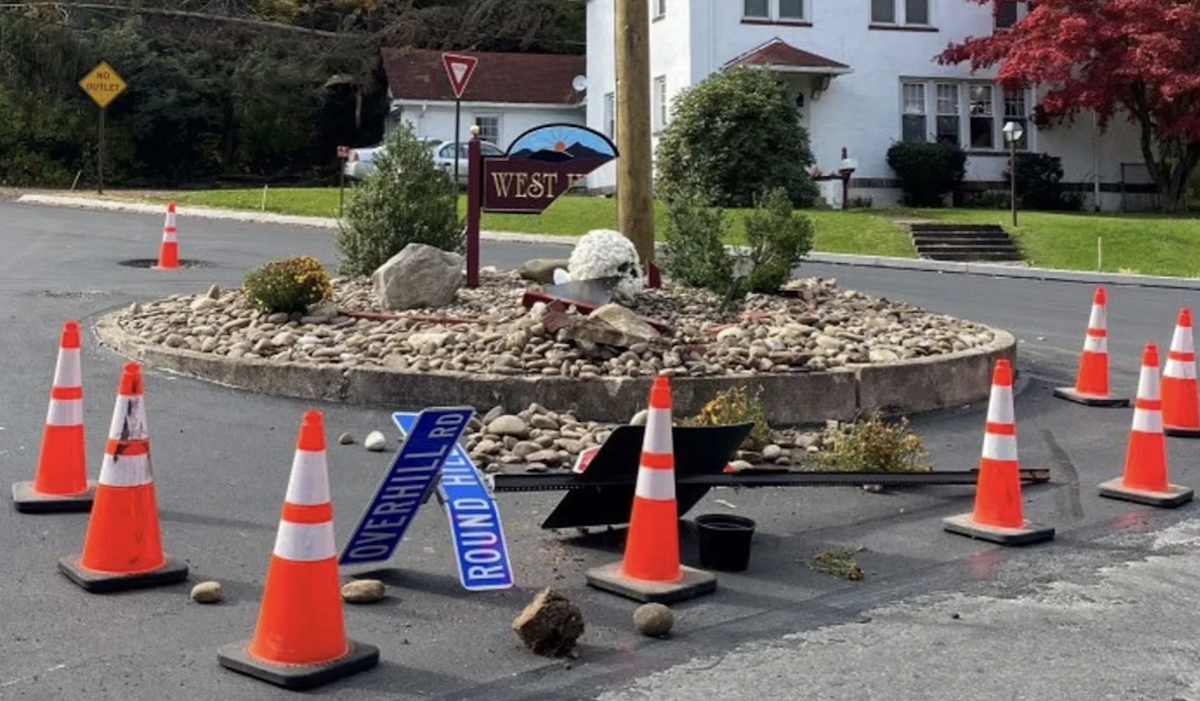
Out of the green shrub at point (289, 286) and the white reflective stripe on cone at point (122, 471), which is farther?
the green shrub at point (289, 286)

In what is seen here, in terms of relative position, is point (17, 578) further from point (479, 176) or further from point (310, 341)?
point (479, 176)

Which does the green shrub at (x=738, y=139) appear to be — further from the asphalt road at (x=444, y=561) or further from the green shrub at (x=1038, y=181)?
the asphalt road at (x=444, y=561)

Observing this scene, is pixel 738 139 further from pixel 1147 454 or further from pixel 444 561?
pixel 444 561

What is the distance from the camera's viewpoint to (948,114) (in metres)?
33.7

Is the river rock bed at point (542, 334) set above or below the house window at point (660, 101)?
below

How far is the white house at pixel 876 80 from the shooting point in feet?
103

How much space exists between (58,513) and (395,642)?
98.4 inches

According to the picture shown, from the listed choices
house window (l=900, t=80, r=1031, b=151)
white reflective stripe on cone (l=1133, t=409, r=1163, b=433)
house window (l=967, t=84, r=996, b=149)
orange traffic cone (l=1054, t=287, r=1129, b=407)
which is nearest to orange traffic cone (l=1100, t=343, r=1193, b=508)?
white reflective stripe on cone (l=1133, t=409, r=1163, b=433)

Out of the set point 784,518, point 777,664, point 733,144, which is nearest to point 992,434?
point 784,518

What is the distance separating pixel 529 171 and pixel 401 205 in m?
1.28

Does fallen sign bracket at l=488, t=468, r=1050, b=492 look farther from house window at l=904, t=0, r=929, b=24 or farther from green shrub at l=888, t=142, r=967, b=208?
house window at l=904, t=0, r=929, b=24

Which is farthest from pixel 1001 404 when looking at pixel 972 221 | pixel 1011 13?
pixel 1011 13

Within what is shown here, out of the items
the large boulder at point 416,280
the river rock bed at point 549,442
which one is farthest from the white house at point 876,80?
the river rock bed at point 549,442

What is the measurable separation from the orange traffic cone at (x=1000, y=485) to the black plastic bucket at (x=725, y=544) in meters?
1.43
